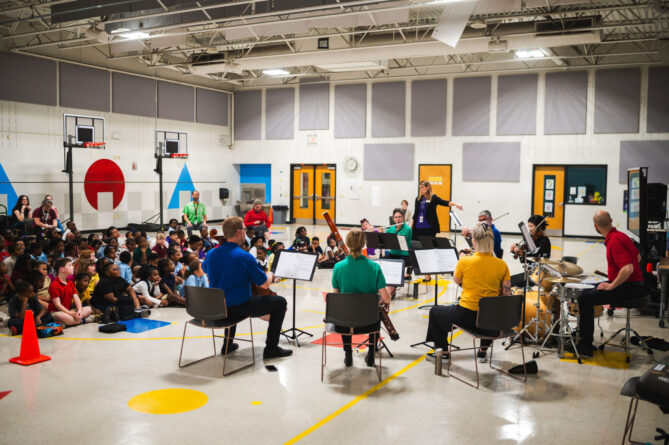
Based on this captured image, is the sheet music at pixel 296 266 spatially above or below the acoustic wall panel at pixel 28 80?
below

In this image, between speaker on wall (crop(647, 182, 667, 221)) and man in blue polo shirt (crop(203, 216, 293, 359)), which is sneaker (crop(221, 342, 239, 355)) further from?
speaker on wall (crop(647, 182, 667, 221))

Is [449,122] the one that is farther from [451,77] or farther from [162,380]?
[162,380]

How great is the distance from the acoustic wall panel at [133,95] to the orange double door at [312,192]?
20.0ft

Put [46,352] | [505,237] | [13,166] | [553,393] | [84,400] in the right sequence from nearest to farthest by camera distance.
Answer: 1. [84,400]
2. [553,393]
3. [46,352]
4. [13,166]
5. [505,237]

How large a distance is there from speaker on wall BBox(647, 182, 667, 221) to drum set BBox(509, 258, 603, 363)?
5.24 meters

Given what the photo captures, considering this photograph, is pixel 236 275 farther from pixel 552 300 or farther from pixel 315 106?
pixel 315 106

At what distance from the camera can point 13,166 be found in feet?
51.4

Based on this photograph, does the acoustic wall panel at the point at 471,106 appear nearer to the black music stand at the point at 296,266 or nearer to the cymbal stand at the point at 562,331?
the cymbal stand at the point at 562,331

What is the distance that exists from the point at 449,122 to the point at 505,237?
4610mm

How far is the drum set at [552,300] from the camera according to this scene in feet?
19.4

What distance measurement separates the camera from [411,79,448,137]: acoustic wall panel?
65.4 feet

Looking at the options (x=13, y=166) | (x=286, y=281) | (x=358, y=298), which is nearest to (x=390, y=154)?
(x=286, y=281)

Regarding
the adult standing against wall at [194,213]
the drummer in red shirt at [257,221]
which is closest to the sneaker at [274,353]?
the drummer in red shirt at [257,221]

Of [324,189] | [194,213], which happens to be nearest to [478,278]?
[194,213]
